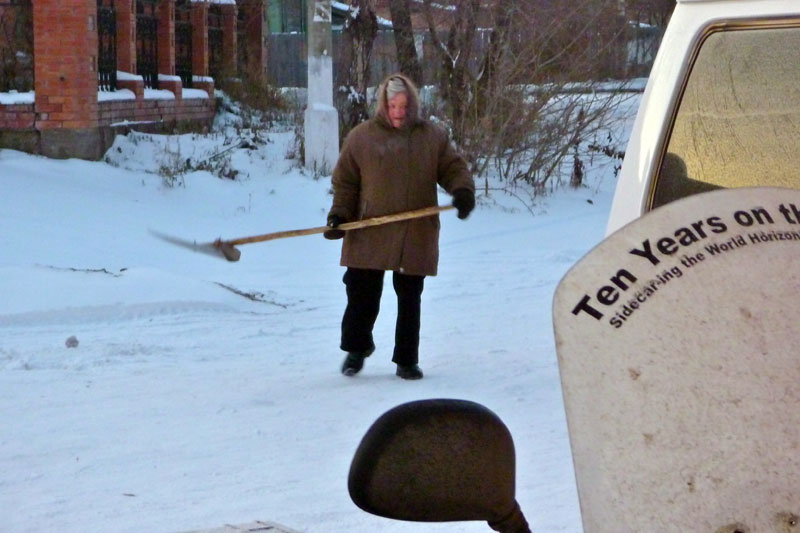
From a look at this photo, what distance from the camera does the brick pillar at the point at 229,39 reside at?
2028 cm

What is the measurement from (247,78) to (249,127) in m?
2.11

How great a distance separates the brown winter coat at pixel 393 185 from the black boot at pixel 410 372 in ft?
1.79

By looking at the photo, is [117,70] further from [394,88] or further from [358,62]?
[394,88]

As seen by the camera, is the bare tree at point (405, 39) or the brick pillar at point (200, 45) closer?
the bare tree at point (405, 39)

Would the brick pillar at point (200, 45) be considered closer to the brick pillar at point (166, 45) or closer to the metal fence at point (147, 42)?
the brick pillar at point (166, 45)

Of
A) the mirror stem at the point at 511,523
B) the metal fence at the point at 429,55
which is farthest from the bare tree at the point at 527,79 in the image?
the mirror stem at the point at 511,523

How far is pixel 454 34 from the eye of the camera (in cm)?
1454

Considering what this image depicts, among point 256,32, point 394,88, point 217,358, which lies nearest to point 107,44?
point 256,32

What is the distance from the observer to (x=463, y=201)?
240 inches

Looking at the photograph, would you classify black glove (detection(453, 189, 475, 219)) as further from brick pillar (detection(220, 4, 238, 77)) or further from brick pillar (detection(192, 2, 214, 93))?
brick pillar (detection(220, 4, 238, 77))

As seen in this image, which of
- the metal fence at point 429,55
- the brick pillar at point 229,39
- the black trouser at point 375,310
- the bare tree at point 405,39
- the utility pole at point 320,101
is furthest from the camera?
the brick pillar at point 229,39

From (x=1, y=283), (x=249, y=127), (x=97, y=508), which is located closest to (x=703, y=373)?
(x=97, y=508)

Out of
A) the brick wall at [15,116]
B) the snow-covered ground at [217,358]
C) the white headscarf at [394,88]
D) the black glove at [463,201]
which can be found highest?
the white headscarf at [394,88]

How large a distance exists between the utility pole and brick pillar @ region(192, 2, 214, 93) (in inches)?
185
